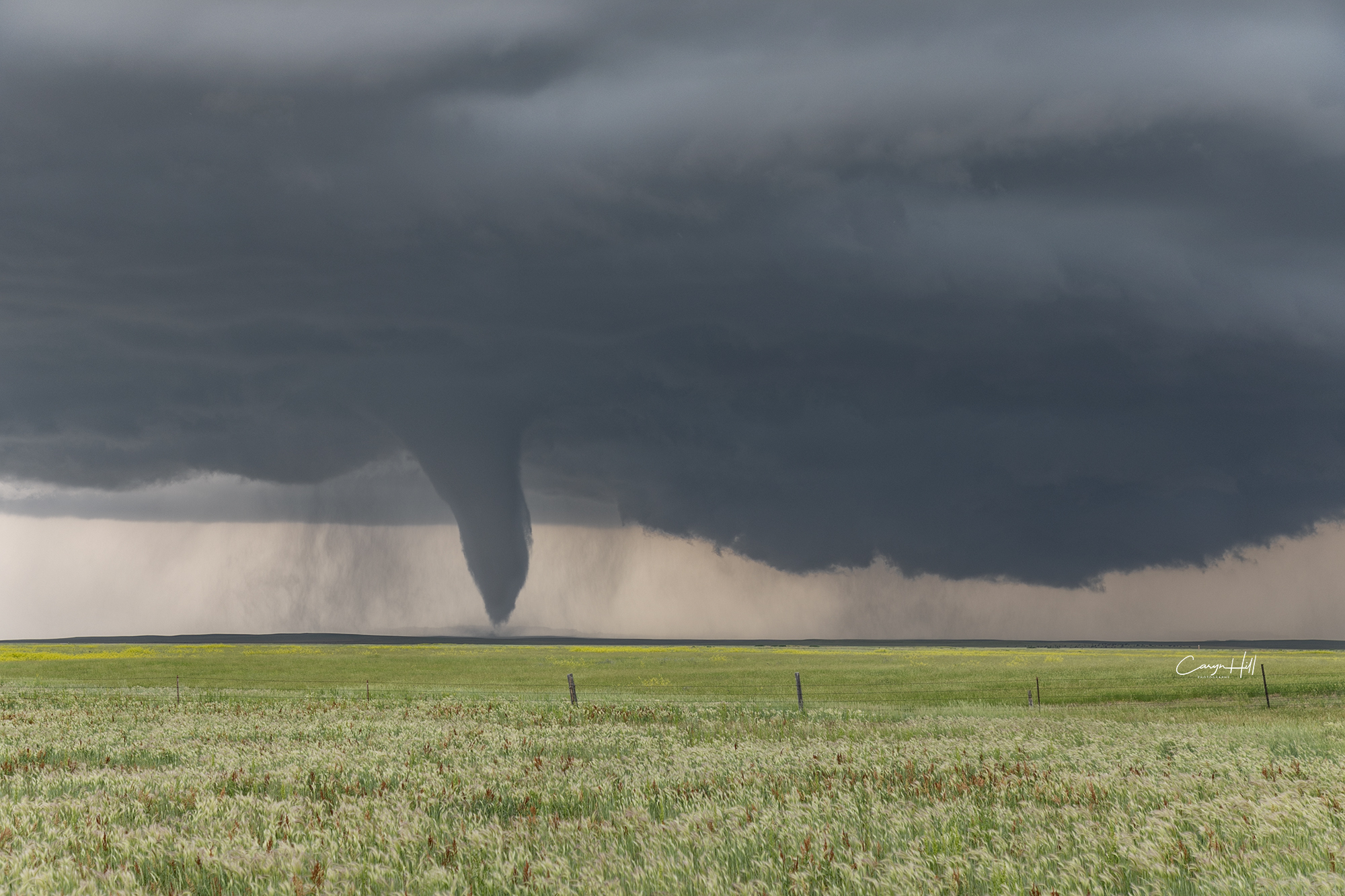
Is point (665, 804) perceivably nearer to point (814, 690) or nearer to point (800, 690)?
point (800, 690)

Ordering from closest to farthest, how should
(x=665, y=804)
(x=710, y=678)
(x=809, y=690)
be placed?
1. (x=665, y=804)
2. (x=809, y=690)
3. (x=710, y=678)

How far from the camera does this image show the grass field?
323 inches

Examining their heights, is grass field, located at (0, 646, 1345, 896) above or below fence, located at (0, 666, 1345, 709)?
above

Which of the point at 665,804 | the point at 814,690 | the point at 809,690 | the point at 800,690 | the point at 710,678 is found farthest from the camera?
the point at 710,678

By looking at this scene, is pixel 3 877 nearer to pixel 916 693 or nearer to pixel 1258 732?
pixel 1258 732

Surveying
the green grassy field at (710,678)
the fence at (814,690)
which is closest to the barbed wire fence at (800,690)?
the fence at (814,690)

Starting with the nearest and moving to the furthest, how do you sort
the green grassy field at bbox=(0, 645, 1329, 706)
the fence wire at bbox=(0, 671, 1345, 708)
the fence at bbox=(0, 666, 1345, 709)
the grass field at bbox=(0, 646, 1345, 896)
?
the grass field at bbox=(0, 646, 1345, 896) < the fence at bbox=(0, 666, 1345, 709) < the fence wire at bbox=(0, 671, 1345, 708) < the green grassy field at bbox=(0, 645, 1329, 706)

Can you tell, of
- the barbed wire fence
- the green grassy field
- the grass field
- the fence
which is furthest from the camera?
the green grassy field

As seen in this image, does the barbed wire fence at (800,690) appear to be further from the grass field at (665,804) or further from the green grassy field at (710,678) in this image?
the grass field at (665,804)

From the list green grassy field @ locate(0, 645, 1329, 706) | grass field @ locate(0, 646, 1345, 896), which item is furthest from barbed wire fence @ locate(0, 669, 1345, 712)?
grass field @ locate(0, 646, 1345, 896)

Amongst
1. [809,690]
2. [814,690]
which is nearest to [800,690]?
[814,690]

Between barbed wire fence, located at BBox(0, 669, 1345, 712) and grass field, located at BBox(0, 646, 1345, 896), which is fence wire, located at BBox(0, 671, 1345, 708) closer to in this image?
barbed wire fence, located at BBox(0, 669, 1345, 712)

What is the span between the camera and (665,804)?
11.7 meters

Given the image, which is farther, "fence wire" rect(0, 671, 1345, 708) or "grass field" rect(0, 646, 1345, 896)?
"fence wire" rect(0, 671, 1345, 708)
